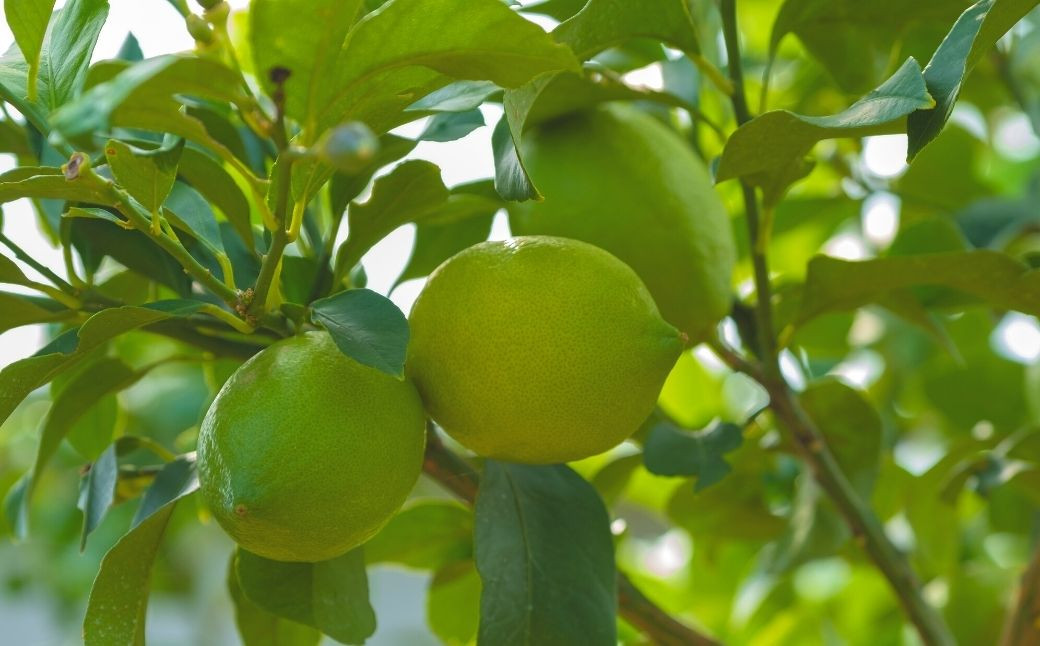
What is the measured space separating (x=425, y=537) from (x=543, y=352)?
0.37 meters

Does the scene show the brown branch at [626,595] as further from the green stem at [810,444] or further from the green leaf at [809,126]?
the green leaf at [809,126]

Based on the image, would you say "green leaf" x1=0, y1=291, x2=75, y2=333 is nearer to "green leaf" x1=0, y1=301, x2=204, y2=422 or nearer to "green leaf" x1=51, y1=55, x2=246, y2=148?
"green leaf" x1=0, y1=301, x2=204, y2=422

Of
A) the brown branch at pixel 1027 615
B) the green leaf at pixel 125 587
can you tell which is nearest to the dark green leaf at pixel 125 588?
the green leaf at pixel 125 587

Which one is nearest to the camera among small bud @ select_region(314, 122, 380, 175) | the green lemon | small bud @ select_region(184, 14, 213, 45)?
small bud @ select_region(314, 122, 380, 175)

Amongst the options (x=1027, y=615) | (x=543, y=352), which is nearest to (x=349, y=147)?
(x=543, y=352)

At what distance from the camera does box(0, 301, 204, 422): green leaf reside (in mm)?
535

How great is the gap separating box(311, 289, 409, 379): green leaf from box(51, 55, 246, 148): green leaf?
0.10 meters

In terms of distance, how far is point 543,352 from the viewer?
0.56m

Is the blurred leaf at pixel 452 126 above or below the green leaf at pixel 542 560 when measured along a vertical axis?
above

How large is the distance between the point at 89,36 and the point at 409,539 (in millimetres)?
469

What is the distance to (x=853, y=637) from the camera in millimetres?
1333

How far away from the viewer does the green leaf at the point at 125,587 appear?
613 mm

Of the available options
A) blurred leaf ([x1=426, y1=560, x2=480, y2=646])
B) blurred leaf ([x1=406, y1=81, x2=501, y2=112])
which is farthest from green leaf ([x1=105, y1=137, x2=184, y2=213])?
blurred leaf ([x1=426, y1=560, x2=480, y2=646])

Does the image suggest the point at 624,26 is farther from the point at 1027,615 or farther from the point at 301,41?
the point at 1027,615
